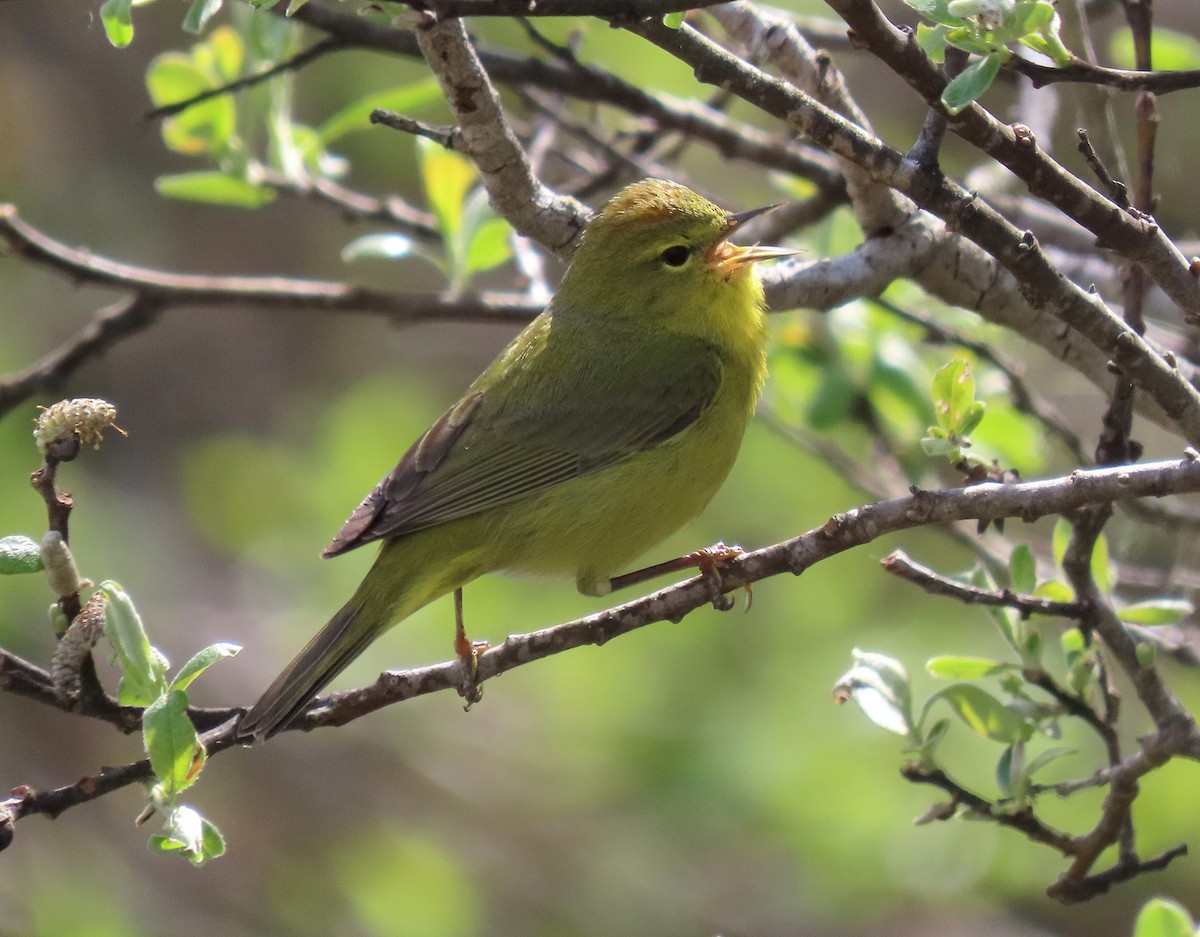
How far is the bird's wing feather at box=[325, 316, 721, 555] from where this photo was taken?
147 inches

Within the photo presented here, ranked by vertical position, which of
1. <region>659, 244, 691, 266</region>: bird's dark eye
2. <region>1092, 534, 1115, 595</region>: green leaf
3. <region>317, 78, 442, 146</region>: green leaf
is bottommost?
<region>1092, 534, 1115, 595</region>: green leaf

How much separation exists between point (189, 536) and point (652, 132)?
14.3 feet

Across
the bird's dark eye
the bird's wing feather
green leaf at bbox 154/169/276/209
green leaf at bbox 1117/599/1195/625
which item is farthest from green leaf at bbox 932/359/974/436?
green leaf at bbox 154/169/276/209

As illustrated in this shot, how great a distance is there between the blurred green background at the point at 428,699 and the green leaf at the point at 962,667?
1.58 metres

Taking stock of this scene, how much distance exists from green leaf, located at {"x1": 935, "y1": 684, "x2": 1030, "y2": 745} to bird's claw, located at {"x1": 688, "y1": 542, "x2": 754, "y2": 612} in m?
0.50

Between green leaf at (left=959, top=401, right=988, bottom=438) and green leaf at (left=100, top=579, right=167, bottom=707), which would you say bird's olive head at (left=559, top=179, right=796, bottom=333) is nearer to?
green leaf at (left=959, top=401, right=988, bottom=438)

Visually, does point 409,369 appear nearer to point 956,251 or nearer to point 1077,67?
point 956,251

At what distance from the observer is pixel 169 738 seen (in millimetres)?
2178

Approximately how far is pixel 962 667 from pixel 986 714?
0.39 ft

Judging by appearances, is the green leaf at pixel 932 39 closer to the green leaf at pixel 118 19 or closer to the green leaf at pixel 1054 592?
the green leaf at pixel 1054 592

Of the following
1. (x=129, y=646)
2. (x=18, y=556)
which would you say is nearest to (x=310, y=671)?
Answer: (x=129, y=646)

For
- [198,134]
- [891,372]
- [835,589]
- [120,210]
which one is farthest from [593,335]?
[120,210]

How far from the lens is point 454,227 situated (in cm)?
428

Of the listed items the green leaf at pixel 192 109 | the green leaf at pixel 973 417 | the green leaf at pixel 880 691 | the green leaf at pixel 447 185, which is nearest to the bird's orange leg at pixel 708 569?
the green leaf at pixel 880 691
